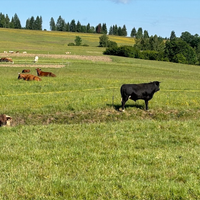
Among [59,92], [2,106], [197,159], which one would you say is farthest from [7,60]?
[197,159]

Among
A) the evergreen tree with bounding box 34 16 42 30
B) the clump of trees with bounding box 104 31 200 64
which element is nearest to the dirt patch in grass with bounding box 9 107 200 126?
the clump of trees with bounding box 104 31 200 64

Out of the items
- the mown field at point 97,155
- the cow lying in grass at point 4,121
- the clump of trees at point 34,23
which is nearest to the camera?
the mown field at point 97,155

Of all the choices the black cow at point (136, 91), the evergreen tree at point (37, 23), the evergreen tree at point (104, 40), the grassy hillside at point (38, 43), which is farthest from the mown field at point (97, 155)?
the evergreen tree at point (37, 23)

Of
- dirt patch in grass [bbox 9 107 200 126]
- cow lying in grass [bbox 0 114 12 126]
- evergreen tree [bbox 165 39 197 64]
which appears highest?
evergreen tree [bbox 165 39 197 64]

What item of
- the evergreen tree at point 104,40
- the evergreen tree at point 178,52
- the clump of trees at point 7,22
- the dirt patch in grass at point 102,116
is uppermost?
the clump of trees at point 7,22

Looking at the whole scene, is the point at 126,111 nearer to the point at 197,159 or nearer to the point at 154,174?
the point at 197,159

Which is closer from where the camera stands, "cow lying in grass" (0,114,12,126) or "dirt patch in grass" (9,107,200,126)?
"cow lying in grass" (0,114,12,126)

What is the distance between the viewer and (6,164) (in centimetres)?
700

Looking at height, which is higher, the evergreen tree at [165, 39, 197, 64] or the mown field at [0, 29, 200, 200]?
the evergreen tree at [165, 39, 197, 64]

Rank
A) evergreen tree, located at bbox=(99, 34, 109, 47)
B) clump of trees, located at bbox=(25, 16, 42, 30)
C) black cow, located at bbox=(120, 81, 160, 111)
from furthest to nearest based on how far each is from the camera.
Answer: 1. clump of trees, located at bbox=(25, 16, 42, 30)
2. evergreen tree, located at bbox=(99, 34, 109, 47)
3. black cow, located at bbox=(120, 81, 160, 111)

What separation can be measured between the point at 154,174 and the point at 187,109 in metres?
10.7

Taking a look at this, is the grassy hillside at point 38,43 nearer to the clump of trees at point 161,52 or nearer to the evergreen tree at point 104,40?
the evergreen tree at point 104,40

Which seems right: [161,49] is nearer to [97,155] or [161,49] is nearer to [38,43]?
[38,43]

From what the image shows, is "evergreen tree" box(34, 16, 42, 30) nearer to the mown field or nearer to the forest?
the forest
